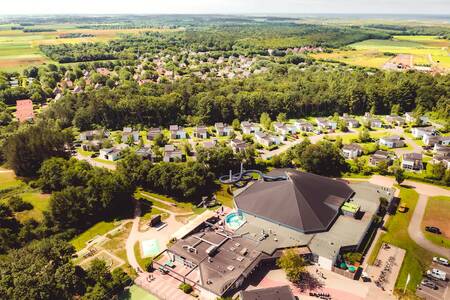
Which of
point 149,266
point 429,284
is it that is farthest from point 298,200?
point 149,266

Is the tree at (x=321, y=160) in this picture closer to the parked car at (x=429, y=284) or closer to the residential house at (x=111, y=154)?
the parked car at (x=429, y=284)

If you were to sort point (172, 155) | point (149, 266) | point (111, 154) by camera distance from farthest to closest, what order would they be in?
point (111, 154), point (172, 155), point (149, 266)

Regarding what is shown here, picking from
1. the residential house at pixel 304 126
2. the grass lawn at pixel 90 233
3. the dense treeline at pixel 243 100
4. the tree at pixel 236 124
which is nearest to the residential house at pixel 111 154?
the dense treeline at pixel 243 100

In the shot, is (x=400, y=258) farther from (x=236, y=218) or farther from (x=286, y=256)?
(x=236, y=218)

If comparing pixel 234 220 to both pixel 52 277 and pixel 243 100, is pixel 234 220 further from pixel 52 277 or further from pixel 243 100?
pixel 243 100

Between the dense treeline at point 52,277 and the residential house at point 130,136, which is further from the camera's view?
the residential house at point 130,136
